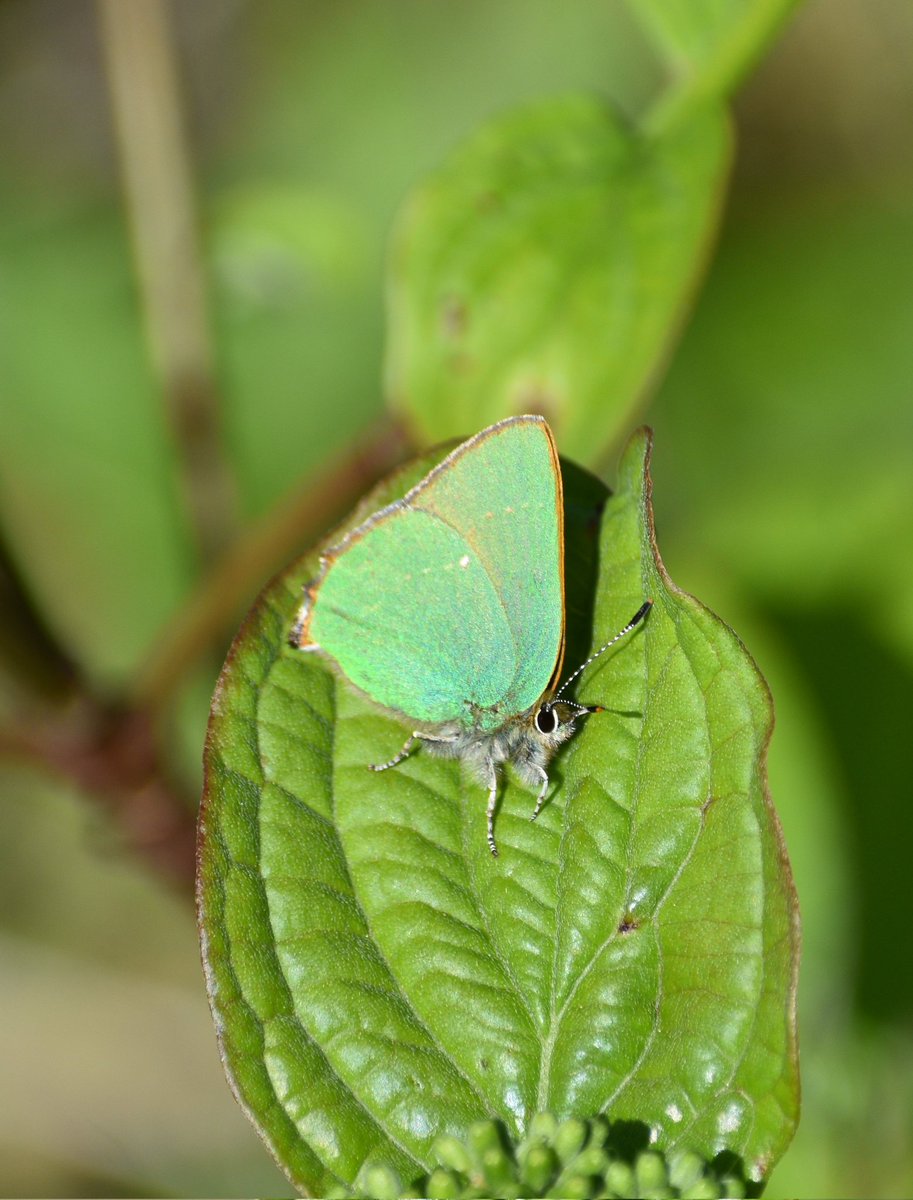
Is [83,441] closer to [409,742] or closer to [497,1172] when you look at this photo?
[409,742]

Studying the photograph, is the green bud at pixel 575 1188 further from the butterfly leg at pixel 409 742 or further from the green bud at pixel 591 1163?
the butterfly leg at pixel 409 742

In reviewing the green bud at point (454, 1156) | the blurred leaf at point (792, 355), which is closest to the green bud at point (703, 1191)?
the green bud at point (454, 1156)

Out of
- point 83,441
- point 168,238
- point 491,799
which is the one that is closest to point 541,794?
point 491,799

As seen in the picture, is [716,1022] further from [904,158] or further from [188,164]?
[904,158]

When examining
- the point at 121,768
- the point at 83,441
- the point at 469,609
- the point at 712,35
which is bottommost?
the point at 469,609

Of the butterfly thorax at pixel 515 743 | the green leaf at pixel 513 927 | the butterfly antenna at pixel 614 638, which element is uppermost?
the butterfly antenna at pixel 614 638

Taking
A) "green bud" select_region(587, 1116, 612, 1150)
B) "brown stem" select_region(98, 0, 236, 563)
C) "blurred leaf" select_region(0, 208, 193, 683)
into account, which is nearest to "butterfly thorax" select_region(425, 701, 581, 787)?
"green bud" select_region(587, 1116, 612, 1150)
